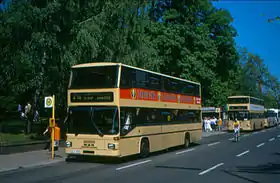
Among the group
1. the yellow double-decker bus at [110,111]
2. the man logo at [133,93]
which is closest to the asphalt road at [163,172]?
the yellow double-decker bus at [110,111]

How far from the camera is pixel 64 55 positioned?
21406 mm

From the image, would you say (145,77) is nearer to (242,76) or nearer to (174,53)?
(174,53)

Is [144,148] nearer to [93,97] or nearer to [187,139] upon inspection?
[93,97]

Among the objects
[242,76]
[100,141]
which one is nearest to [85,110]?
[100,141]

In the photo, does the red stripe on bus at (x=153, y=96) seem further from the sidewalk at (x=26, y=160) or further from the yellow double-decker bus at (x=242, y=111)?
the yellow double-decker bus at (x=242, y=111)

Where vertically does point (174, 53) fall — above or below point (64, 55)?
above

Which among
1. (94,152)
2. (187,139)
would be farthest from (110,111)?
(187,139)

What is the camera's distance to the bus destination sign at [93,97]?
50.6 feet

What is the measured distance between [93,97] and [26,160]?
13.4ft

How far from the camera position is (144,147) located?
17.7 metres

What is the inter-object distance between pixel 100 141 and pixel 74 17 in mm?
9351

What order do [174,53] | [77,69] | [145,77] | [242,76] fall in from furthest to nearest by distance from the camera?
[242,76] → [174,53] → [145,77] → [77,69]

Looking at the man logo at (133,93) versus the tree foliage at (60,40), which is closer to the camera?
the man logo at (133,93)

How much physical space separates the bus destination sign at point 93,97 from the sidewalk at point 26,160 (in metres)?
2.95
